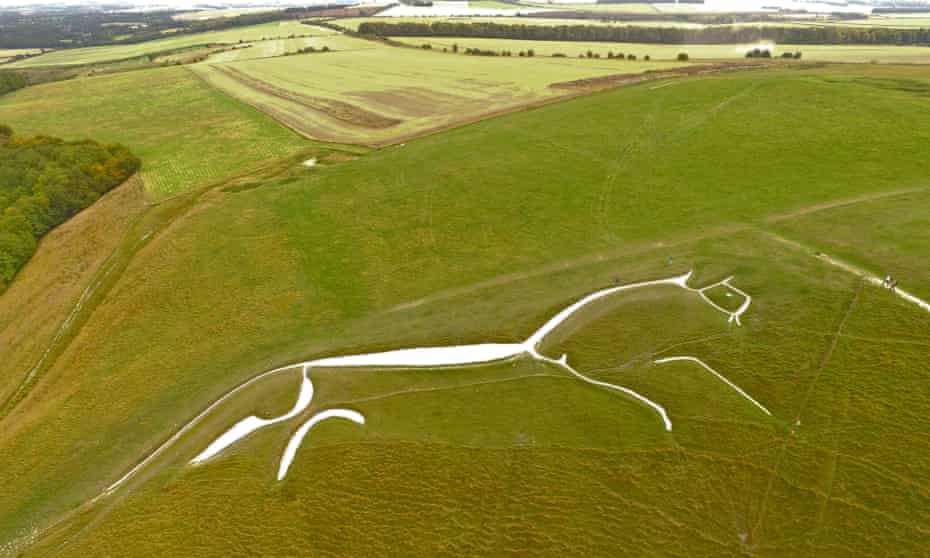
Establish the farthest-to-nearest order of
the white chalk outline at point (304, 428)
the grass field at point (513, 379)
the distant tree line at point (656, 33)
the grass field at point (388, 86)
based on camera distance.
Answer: the distant tree line at point (656, 33) < the grass field at point (388, 86) < the white chalk outline at point (304, 428) < the grass field at point (513, 379)

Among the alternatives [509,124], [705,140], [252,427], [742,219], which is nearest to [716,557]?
[252,427]

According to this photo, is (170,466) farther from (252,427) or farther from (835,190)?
(835,190)

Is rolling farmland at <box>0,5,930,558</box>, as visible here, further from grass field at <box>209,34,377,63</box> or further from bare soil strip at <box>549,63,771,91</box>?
grass field at <box>209,34,377,63</box>

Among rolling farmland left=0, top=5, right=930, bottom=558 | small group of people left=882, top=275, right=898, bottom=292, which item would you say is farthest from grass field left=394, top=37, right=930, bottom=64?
small group of people left=882, top=275, right=898, bottom=292

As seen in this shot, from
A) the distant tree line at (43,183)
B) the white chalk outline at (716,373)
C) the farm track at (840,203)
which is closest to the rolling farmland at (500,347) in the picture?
the white chalk outline at (716,373)

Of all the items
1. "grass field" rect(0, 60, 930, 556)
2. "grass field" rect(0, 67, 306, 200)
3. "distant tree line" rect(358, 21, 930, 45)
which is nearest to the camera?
"grass field" rect(0, 60, 930, 556)

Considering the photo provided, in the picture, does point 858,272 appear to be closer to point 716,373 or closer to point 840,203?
point 840,203

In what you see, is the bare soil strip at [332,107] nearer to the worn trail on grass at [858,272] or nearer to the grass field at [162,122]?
the grass field at [162,122]
